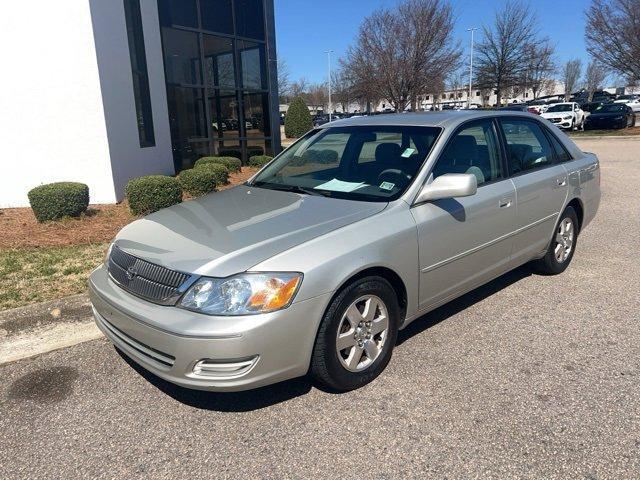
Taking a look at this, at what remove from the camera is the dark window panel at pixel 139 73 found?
10.1 meters

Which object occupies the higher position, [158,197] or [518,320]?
[158,197]

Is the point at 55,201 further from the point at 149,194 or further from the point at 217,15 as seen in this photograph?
the point at 217,15

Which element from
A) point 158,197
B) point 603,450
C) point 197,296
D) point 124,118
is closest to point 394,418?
point 603,450

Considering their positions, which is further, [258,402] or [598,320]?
[598,320]

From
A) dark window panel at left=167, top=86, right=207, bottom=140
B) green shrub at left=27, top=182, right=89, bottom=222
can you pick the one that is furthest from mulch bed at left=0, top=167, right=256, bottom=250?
dark window panel at left=167, top=86, right=207, bottom=140

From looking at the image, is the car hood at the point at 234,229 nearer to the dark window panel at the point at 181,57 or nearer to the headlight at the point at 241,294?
the headlight at the point at 241,294

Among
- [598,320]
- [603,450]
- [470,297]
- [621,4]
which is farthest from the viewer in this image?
[621,4]

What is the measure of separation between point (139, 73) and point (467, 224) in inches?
352

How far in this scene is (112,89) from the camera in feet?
29.5

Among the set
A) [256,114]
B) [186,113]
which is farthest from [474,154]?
[256,114]

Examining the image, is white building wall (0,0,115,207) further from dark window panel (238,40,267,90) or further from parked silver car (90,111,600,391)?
dark window panel (238,40,267,90)

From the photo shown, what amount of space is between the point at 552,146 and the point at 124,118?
298 inches

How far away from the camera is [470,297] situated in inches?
178

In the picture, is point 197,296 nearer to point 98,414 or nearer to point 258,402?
point 258,402
